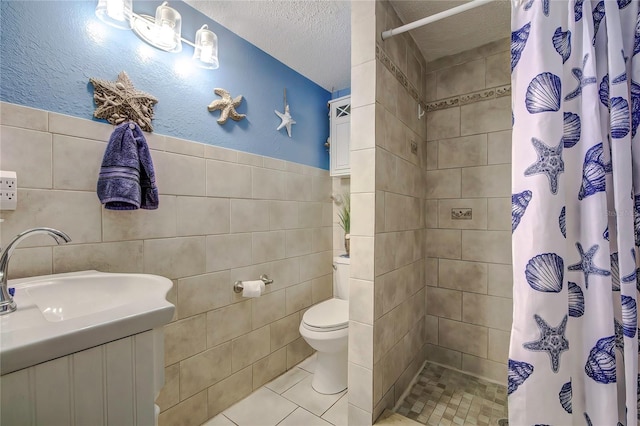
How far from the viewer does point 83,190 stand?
117cm

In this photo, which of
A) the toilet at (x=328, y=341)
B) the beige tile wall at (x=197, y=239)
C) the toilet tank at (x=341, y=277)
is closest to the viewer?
the beige tile wall at (x=197, y=239)

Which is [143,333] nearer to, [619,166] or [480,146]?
[619,166]

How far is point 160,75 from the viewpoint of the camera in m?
1.43

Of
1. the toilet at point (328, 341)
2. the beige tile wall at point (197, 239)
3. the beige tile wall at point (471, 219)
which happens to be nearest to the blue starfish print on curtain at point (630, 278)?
the beige tile wall at point (471, 219)

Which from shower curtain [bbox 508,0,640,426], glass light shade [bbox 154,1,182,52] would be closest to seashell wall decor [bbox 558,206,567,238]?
shower curtain [bbox 508,0,640,426]

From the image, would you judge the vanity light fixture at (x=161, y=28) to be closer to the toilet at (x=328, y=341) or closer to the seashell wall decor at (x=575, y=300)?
the toilet at (x=328, y=341)

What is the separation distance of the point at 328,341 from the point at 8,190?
1.62m

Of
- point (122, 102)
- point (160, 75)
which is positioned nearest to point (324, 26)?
point (160, 75)

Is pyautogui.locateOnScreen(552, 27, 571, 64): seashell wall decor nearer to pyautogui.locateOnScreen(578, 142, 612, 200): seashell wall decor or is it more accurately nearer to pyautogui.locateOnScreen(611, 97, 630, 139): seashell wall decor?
pyautogui.locateOnScreen(611, 97, 630, 139): seashell wall decor

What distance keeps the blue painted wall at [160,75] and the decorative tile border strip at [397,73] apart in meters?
0.89

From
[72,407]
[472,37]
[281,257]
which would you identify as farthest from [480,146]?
[72,407]

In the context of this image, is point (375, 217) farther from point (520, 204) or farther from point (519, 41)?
point (519, 41)

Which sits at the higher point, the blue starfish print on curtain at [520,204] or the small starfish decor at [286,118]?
the small starfish decor at [286,118]

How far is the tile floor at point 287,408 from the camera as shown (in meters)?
1.57
